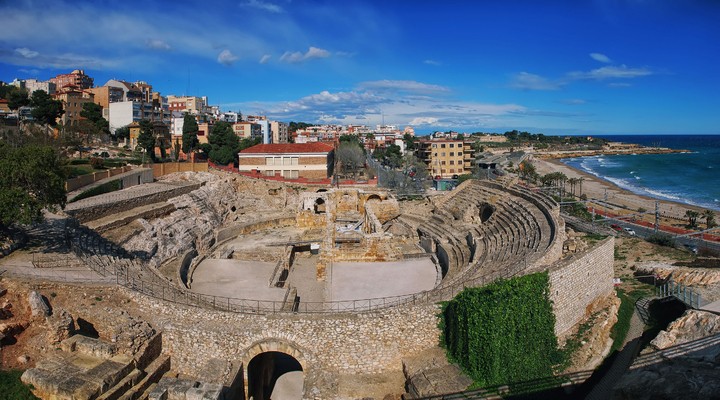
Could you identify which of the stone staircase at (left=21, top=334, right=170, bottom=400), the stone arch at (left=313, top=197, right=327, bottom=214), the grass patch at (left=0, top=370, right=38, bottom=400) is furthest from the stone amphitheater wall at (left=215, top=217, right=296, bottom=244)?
the grass patch at (left=0, top=370, right=38, bottom=400)

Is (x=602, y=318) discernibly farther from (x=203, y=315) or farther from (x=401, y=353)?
(x=203, y=315)

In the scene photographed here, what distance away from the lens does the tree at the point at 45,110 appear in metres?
53.8

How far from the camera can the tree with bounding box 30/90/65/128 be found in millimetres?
53781

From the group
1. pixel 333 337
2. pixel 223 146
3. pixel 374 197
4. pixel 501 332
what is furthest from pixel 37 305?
pixel 223 146

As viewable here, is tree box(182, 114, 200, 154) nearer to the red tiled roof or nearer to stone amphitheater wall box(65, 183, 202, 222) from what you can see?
the red tiled roof

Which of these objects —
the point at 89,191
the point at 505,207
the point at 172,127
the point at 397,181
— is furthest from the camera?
the point at 172,127

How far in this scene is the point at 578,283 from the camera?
55.4 ft

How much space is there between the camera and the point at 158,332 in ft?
49.6

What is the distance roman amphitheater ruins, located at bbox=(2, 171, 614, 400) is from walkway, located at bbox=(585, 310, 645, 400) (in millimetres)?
1566

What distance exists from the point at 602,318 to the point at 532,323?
4711mm

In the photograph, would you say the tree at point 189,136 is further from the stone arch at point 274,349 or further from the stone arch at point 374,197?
the stone arch at point 274,349

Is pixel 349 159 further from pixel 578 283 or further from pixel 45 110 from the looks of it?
pixel 578 283

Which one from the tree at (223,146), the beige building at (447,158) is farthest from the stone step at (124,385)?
the beige building at (447,158)

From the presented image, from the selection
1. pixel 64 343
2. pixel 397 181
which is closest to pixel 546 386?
pixel 64 343
